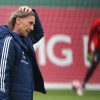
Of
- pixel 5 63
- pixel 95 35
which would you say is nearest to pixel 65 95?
pixel 95 35

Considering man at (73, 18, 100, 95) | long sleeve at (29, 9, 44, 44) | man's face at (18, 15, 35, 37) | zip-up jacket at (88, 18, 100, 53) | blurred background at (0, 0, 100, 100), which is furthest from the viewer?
blurred background at (0, 0, 100, 100)

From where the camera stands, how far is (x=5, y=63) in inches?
208

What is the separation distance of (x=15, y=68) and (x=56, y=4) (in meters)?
8.20

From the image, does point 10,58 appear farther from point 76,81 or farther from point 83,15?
point 83,15

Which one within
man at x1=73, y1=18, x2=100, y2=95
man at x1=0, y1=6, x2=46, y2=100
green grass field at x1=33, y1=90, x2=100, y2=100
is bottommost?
green grass field at x1=33, y1=90, x2=100, y2=100

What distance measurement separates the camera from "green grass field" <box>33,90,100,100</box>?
11.3 metres

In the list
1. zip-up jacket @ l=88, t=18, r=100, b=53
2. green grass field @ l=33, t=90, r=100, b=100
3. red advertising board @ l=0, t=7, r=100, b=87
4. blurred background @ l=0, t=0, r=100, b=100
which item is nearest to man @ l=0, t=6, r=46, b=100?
green grass field @ l=33, t=90, r=100, b=100

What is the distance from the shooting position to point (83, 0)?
45.2ft

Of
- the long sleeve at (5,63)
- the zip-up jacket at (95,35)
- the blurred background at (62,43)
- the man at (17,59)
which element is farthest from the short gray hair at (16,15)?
the blurred background at (62,43)

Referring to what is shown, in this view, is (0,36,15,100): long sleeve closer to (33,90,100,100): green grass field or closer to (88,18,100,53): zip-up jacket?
(33,90,100,100): green grass field

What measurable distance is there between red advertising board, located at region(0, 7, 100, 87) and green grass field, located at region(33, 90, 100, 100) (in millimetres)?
566

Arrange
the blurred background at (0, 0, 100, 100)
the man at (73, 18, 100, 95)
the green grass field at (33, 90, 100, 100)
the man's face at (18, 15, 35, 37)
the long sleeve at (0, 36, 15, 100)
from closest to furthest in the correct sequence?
1. the long sleeve at (0, 36, 15, 100)
2. the man's face at (18, 15, 35, 37)
3. the green grass field at (33, 90, 100, 100)
4. the man at (73, 18, 100, 95)
5. the blurred background at (0, 0, 100, 100)

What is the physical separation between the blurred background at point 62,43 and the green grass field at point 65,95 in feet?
0.55

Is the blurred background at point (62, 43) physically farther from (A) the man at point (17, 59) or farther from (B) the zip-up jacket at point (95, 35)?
(A) the man at point (17, 59)
